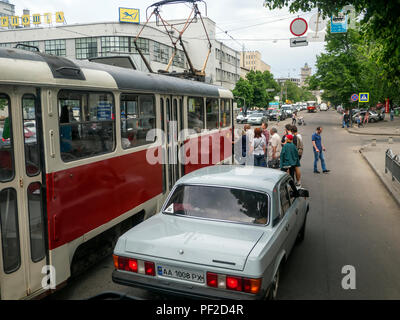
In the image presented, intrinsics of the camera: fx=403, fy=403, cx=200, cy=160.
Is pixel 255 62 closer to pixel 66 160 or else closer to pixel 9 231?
pixel 66 160

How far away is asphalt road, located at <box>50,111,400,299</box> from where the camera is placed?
5.11 meters

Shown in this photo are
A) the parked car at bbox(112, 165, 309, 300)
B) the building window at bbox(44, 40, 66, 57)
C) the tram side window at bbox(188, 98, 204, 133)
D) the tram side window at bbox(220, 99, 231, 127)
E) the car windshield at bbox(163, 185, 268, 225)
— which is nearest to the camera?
the parked car at bbox(112, 165, 309, 300)

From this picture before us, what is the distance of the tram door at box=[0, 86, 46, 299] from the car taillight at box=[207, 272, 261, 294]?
190cm

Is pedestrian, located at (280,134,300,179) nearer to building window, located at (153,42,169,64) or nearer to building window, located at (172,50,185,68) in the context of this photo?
building window, located at (153,42,169,64)

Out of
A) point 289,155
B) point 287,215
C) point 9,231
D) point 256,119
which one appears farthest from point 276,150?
point 256,119

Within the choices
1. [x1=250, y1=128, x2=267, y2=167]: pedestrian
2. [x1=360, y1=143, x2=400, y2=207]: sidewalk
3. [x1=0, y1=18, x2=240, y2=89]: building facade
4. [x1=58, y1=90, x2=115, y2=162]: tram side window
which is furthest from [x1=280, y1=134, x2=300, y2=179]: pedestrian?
[x1=0, y1=18, x2=240, y2=89]: building facade

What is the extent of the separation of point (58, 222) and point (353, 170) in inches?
502

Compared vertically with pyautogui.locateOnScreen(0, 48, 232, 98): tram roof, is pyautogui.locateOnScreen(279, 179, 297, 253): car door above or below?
below

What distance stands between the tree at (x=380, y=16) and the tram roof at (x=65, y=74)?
3.51 meters

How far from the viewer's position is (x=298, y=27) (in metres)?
14.6

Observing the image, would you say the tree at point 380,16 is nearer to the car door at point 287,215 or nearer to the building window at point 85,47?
the car door at point 287,215

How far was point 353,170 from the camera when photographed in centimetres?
1497

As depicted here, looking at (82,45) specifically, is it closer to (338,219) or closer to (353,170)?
(353,170)

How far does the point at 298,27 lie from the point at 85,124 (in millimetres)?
11518
